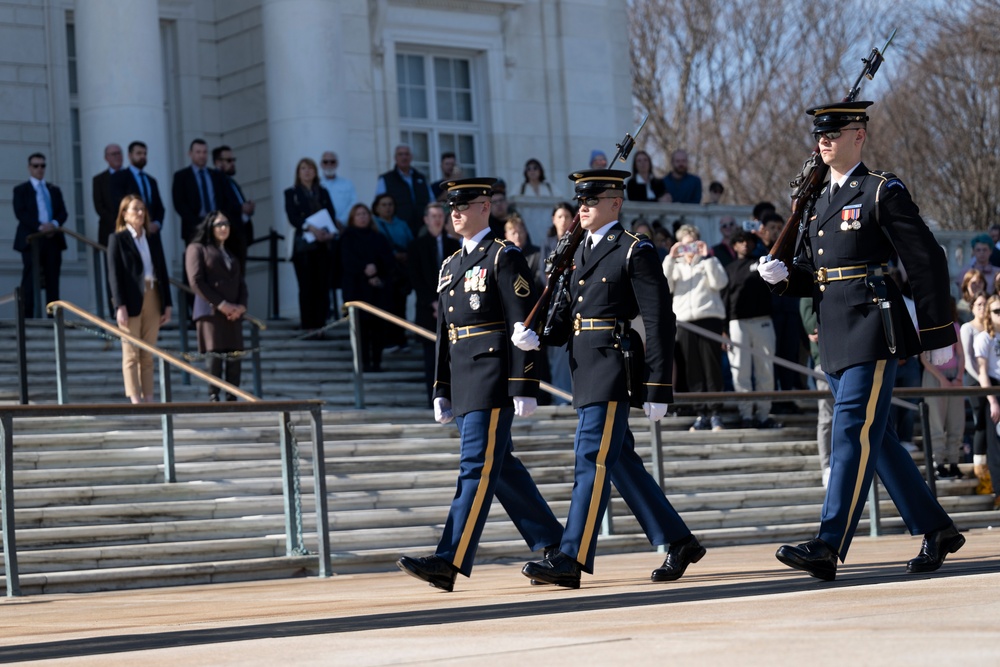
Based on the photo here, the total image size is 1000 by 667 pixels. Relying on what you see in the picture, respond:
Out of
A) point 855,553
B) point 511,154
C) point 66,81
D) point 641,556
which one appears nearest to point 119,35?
point 66,81

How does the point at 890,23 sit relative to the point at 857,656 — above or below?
above

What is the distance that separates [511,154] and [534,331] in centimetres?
1560

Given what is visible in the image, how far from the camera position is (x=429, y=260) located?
15648 mm

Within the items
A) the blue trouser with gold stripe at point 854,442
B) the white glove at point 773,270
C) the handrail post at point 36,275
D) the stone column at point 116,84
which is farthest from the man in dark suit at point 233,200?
the blue trouser with gold stripe at point 854,442

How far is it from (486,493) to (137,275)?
6452mm

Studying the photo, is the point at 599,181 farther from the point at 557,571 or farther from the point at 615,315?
the point at 557,571

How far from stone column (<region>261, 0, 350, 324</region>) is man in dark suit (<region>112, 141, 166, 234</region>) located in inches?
157

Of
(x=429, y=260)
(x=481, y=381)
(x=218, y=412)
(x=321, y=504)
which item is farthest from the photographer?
(x=429, y=260)

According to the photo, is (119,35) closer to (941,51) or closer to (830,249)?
(830,249)

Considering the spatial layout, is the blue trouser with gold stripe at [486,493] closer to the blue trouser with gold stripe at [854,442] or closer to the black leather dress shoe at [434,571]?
the black leather dress shoe at [434,571]

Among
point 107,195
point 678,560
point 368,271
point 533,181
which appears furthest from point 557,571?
point 533,181

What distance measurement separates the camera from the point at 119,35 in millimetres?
19062

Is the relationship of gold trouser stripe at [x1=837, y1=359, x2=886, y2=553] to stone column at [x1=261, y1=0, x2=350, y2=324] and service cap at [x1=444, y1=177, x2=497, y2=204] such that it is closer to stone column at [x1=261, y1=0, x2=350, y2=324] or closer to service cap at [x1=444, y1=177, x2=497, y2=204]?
service cap at [x1=444, y1=177, x2=497, y2=204]

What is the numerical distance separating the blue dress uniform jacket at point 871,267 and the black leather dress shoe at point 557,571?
1.40 metres
